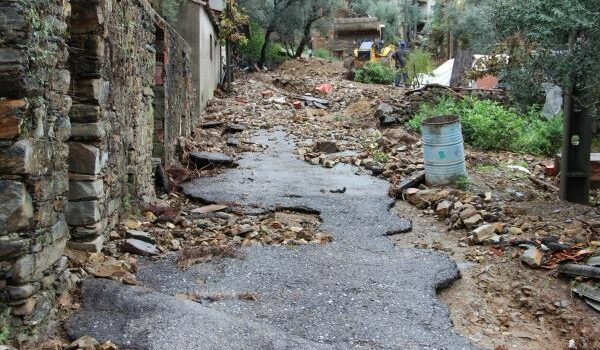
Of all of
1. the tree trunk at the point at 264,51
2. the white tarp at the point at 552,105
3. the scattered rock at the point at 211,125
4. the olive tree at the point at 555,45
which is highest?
the tree trunk at the point at 264,51

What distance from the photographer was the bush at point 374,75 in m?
21.9

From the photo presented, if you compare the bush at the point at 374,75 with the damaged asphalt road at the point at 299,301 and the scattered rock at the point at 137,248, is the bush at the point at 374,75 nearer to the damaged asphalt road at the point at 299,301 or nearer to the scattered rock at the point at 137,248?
the damaged asphalt road at the point at 299,301

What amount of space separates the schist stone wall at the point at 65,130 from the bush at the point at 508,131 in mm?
6695

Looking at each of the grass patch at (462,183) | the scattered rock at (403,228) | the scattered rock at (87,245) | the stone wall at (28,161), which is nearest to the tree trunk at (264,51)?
the grass patch at (462,183)

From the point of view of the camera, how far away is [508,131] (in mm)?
11289

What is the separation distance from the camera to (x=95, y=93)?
14.3 ft

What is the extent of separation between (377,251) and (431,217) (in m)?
1.71

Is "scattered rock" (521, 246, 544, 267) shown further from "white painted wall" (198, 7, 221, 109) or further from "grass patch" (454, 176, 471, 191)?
"white painted wall" (198, 7, 221, 109)

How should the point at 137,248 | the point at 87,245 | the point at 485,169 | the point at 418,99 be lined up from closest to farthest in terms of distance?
the point at 87,245 < the point at 137,248 < the point at 485,169 < the point at 418,99

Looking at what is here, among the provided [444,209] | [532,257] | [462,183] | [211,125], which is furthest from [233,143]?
[532,257]

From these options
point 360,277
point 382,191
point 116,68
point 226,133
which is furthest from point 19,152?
point 226,133

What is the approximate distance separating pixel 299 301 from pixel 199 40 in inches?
409

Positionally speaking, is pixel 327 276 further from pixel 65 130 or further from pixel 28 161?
pixel 28 161

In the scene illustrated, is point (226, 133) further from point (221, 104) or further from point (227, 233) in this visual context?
point (227, 233)
